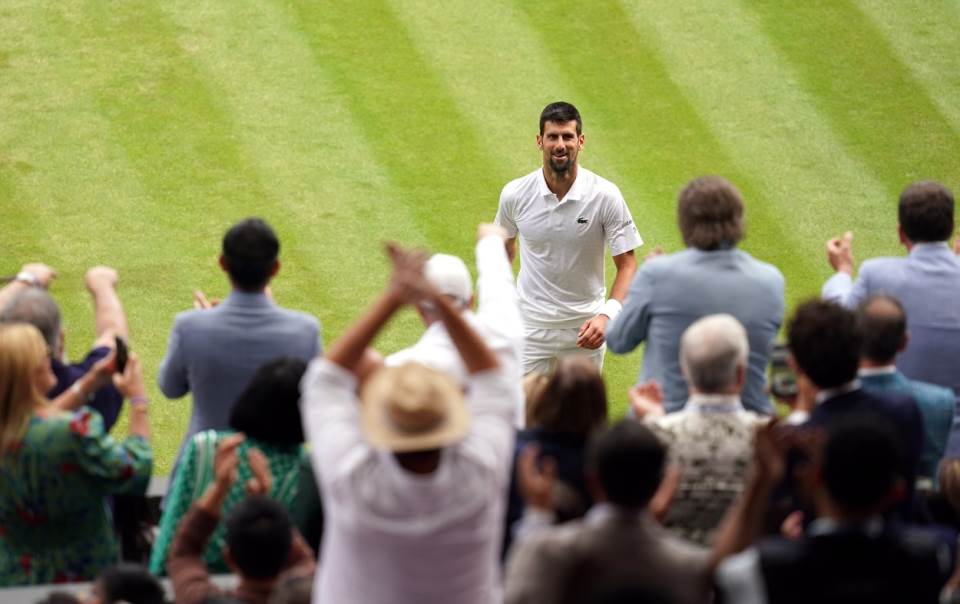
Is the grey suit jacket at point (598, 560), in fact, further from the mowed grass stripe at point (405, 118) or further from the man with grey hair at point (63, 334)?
the mowed grass stripe at point (405, 118)

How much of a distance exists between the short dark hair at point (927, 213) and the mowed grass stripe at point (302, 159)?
4.57 m

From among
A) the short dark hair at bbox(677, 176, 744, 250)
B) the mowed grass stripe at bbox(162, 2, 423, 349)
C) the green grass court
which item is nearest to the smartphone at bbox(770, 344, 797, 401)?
the short dark hair at bbox(677, 176, 744, 250)

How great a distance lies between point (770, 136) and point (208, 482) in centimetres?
791

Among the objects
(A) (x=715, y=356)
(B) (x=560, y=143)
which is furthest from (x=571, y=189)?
(A) (x=715, y=356)

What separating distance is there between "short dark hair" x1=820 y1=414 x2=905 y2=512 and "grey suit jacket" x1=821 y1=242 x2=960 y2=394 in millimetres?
2604

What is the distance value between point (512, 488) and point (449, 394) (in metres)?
1.04

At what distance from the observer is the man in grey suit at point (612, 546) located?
4.56 m

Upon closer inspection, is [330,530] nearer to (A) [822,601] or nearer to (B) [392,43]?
(A) [822,601]

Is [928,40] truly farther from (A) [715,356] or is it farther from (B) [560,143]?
(A) [715,356]

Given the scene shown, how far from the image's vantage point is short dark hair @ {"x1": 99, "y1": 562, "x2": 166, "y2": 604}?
511cm

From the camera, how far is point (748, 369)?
22.8ft

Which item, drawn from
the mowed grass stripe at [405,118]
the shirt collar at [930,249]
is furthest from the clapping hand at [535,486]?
the mowed grass stripe at [405,118]

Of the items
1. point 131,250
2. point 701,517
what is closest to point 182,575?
point 701,517

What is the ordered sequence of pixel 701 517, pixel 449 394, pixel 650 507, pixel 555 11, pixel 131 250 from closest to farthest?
pixel 449 394 → pixel 650 507 → pixel 701 517 → pixel 131 250 → pixel 555 11
